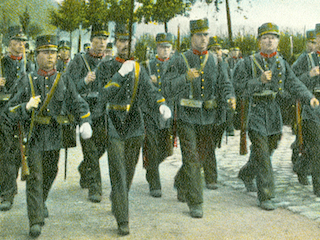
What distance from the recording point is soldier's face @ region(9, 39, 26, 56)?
26.6ft

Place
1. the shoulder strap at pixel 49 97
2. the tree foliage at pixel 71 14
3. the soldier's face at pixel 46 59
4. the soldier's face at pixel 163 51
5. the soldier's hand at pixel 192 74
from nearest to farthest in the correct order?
the shoulder strap at pixel 49 97, the soldier's face at pixel 46 59, the soldier's hand at pixel 192 74, the soldier's face at pixel 163 51, the tree foliage at pixel 71 14

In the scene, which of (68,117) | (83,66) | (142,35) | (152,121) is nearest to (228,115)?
(152,121)

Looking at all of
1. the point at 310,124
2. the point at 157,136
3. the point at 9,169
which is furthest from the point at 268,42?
the point at 9,169

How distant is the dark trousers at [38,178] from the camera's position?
18.7 ft

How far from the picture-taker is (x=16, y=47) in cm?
815

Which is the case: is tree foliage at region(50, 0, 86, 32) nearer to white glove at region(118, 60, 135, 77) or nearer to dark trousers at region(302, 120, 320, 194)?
dark trousers at region(302, 120, 320, 194)

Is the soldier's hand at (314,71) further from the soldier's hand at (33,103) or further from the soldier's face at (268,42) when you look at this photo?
the soldier's hand at (33,103)

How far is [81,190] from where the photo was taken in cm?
812

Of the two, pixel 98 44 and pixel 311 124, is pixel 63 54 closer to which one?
pixel 98 44

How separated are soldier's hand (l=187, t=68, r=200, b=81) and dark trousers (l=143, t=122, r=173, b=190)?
97 centimetres

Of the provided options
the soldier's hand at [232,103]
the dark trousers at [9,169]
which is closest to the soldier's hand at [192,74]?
the soldier's hand at [232,103]

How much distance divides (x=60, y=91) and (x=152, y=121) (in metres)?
2.41

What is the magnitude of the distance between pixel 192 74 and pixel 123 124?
4.29ft

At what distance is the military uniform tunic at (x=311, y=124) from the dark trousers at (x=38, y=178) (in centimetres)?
378
